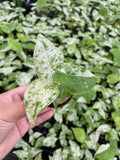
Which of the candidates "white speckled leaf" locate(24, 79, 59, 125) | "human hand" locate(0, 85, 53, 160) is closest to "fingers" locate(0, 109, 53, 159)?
"human hand" locate(0, 85, 53, 160)

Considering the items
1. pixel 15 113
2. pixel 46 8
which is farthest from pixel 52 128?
pixel 46 8

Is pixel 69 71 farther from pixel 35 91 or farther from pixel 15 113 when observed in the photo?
pixel 15 113

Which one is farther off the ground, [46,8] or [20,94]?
[46,8]

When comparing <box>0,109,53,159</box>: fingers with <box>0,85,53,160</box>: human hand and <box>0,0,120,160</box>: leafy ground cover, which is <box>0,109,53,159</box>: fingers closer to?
<box>0,85,53,160</box>: human hand

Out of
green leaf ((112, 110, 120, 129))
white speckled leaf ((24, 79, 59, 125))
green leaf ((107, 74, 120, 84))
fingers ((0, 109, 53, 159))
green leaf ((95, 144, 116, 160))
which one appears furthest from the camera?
green leaf ((107, 74, 120, 84))

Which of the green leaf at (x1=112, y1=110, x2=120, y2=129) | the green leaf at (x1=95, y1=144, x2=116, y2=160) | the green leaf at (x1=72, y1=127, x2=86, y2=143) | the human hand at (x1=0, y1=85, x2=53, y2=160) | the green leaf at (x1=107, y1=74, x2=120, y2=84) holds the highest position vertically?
the human hand at (x1=0, y1=85, x2=53, y2=160)

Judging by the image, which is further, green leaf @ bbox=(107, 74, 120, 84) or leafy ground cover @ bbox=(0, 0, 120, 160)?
green leaf @ bbox=(107, 74, 120, 84)

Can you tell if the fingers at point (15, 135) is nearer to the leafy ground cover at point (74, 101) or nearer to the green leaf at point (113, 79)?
the leafy ground cover at point (74, 101)
